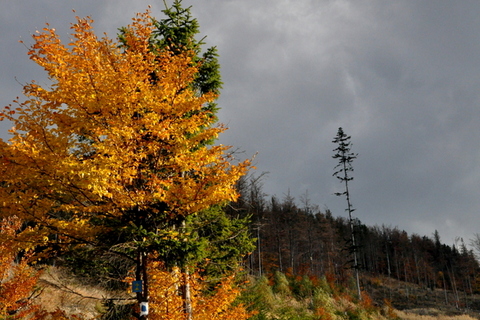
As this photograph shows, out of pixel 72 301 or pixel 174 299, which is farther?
pixel 72 301

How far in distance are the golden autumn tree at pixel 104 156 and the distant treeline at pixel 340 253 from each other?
95.2 feet

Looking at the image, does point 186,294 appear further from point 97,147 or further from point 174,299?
point 97,147

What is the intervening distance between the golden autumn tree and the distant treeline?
29013mm

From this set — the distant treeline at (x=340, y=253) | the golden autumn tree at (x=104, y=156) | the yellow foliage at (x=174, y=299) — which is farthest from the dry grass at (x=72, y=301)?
the distant treeline at (x=340, y=253)

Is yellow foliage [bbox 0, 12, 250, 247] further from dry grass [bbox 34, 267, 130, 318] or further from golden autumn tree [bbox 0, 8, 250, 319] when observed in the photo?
dry grass [bbox 34, 267, 130, 318]

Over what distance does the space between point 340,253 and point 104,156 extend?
59.6m

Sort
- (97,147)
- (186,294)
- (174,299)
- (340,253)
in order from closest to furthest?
(97,147) < (174,299) < (186,294) < (340,253)

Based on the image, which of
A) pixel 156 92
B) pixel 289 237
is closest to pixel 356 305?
pixel 289 237

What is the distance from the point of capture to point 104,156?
682cm

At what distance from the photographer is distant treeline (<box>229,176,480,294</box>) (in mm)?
47281

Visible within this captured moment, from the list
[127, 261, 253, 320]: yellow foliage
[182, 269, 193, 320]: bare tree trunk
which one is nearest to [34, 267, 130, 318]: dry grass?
[182, 269, 193, 320]: bare tree trunk

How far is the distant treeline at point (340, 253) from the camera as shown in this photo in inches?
1861

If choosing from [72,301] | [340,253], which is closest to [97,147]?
[72,301]

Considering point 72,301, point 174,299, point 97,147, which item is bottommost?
point 72,301
